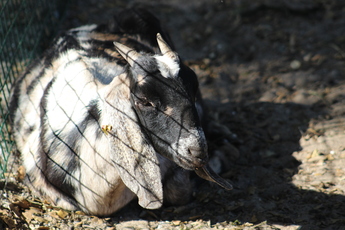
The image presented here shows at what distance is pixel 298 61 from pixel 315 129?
1502 mm

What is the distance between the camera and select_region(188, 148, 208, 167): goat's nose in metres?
2.97

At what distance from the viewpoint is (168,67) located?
309 cm

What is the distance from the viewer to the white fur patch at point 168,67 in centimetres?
305

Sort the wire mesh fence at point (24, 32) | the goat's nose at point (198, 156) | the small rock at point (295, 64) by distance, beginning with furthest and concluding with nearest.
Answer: the small rock at point (295, 64)
the wire mesh fence at point (24, 32)
the goat's nose at point (198, 156)

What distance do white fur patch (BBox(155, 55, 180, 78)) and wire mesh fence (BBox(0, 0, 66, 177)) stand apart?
204 centimetres

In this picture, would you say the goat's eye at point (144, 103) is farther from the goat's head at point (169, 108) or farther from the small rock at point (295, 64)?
the small rock at point (295, 64)

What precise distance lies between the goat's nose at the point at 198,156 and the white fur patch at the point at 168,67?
56 cm

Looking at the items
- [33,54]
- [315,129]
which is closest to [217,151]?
[315,129]

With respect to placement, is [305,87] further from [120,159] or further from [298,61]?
[120,159]

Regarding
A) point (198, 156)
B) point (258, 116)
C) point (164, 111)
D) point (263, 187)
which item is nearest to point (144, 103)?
point (164, 111)

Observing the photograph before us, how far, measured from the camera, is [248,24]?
6.57 meters

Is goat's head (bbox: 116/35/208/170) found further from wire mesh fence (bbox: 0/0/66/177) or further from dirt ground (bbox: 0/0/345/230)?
wire mesh fence (bbox: 0/0/66/177)

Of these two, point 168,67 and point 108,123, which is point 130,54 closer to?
point 168,67

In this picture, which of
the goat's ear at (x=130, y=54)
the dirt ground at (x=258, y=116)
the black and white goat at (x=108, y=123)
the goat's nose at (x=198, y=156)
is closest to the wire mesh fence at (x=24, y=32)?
the black and white goat at (x=108, y=123)
